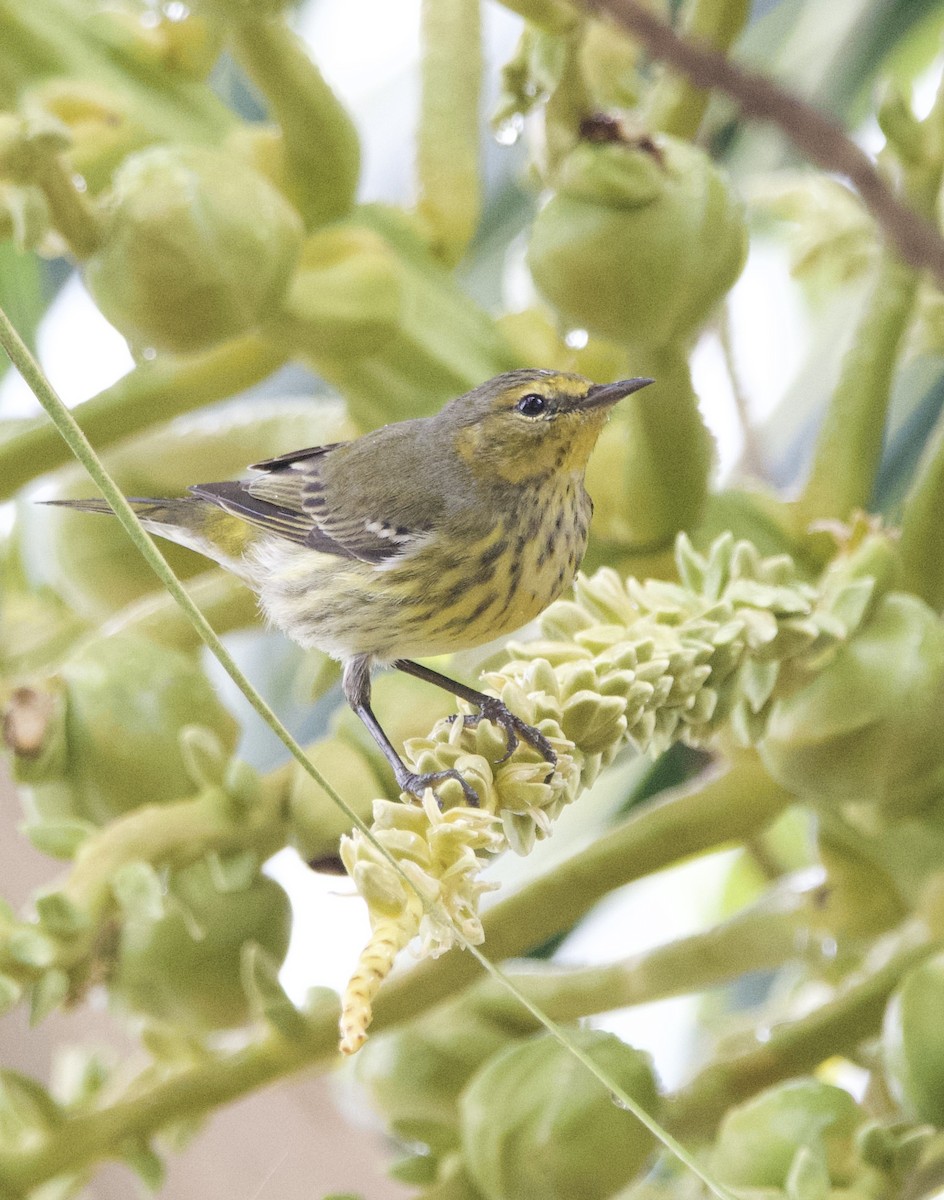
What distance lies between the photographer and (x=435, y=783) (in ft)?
1.14

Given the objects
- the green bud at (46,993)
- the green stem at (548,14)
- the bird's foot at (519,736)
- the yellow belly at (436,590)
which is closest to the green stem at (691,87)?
the green stem at (548,14)

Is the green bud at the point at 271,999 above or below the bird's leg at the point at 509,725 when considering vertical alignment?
below

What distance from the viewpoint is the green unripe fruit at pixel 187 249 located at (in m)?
0.46

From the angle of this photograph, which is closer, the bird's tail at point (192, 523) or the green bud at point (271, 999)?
the green bud at point (271, 999)

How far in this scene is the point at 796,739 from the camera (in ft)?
1.62

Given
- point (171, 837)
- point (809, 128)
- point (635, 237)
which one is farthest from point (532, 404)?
point (809, 128)

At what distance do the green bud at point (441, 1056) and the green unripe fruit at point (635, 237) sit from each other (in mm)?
271

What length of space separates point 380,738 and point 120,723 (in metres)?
0.10

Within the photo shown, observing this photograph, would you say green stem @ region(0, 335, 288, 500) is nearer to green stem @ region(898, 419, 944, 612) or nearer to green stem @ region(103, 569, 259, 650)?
green stem @ region(103, 569, 259, 650)

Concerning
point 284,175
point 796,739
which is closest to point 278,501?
point 284,175

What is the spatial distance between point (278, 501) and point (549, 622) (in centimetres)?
31

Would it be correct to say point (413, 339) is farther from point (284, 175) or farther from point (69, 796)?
point (69, 796)

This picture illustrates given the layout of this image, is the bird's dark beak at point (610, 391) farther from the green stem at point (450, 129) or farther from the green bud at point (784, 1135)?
the green bud at point (784, 1135)

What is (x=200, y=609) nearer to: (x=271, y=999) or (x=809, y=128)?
(x=271, y=999)
